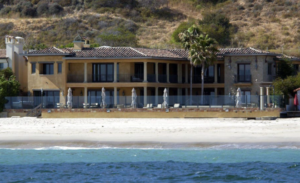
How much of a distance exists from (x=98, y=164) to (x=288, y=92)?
25350 mm

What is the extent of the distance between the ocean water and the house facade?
22.8 metres

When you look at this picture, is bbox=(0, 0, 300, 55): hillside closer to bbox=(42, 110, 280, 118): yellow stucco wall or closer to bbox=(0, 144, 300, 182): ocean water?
bbox=(42, 110, 280, 118): yellow stucco wall

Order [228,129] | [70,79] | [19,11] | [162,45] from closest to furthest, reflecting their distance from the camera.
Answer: [228,129] < [70,79] < [162,45] < [19,11]

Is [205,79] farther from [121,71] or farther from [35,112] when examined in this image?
[35,112]

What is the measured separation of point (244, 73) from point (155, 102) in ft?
31.4

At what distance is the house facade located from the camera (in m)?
52.9

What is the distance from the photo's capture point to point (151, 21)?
102562 millimetres

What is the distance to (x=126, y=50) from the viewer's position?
179ft

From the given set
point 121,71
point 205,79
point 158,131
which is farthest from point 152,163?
point 205,79

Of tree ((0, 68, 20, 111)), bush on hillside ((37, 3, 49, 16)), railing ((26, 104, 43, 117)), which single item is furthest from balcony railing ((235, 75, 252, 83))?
bush on hillside ((37, 3, 49, 16))

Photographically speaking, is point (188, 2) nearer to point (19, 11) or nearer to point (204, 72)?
point (19, 11)

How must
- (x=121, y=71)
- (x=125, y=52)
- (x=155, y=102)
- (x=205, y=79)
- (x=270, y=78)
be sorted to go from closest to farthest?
(x=155, y=102), (x=270, y=78), (x=125, y=52), (x=121, y=71), (x=205, y=79)

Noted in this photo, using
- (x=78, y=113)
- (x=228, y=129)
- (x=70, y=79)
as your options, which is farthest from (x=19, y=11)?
(x=228, y=129)

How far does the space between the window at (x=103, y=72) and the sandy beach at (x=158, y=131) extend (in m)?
13.3
